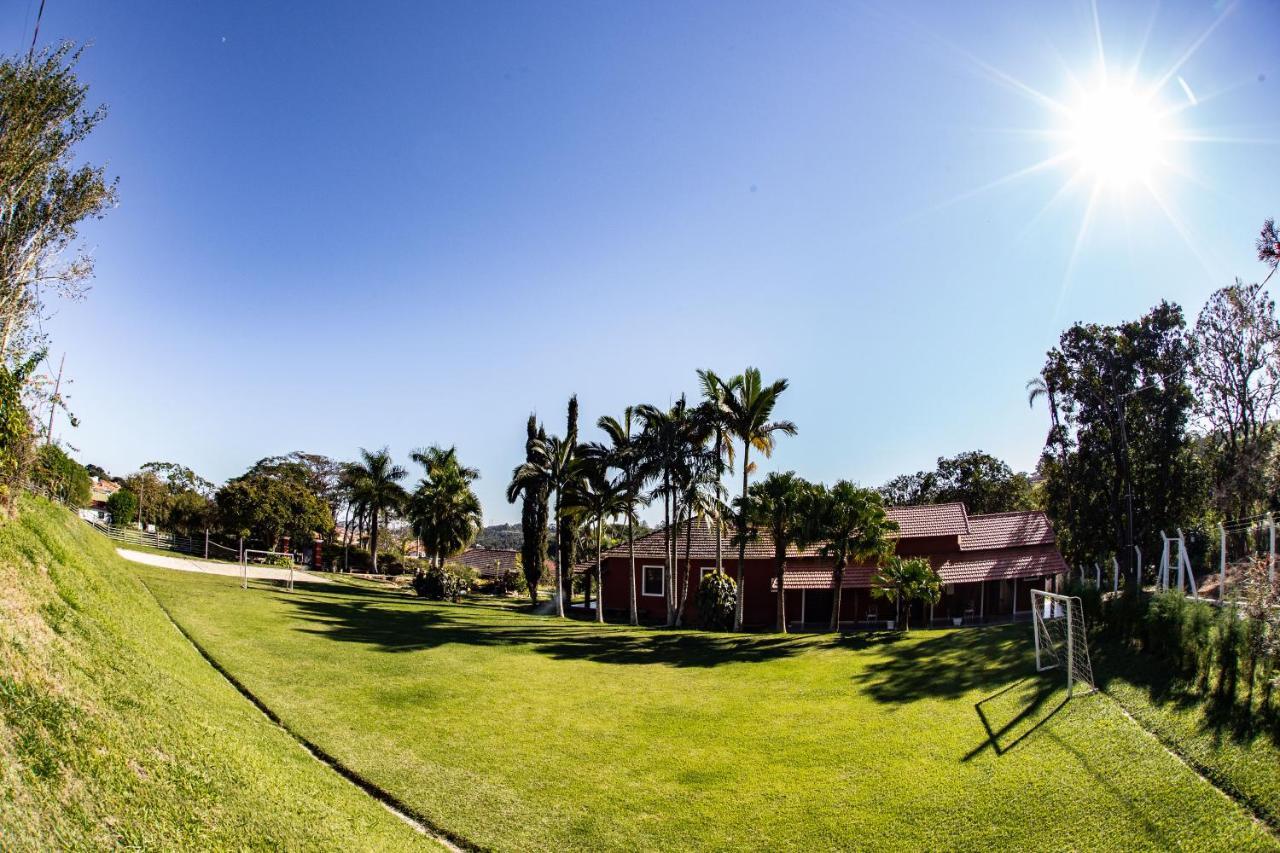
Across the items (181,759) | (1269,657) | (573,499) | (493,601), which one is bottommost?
(493,601)

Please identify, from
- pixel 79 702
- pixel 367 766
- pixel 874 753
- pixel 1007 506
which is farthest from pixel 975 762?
pixel 1007 506

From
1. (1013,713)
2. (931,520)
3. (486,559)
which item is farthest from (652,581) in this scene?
(486,559)

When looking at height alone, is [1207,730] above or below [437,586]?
above

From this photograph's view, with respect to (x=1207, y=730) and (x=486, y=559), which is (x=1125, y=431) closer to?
(x=1207, y=730)

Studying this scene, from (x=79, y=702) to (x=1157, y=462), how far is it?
163 ft

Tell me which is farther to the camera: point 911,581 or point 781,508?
point 781,508

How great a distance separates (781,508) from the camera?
2705 centimetres

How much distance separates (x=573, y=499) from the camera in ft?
104

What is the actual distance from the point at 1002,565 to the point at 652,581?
18170 millimetres

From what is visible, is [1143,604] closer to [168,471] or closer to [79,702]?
[79,702]

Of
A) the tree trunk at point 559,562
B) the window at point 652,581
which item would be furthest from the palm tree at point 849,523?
the tree trunk at point 559,562

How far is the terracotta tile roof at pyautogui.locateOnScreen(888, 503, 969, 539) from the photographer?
3525 cm

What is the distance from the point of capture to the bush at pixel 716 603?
29.3m

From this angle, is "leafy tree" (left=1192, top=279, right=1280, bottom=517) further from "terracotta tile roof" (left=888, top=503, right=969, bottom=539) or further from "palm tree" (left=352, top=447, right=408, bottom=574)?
"palm tree" (left=352, top=447, right=408, bottom=574)
